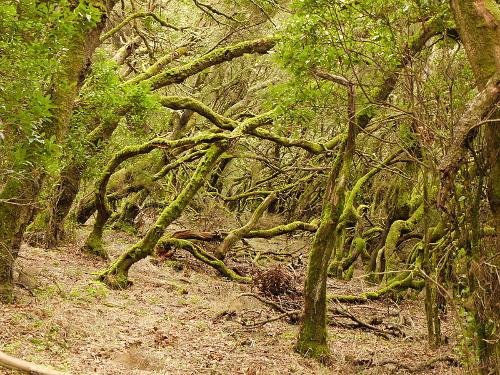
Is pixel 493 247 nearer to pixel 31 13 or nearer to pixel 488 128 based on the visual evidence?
pixel 488 128

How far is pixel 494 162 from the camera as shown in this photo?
487 centimetres

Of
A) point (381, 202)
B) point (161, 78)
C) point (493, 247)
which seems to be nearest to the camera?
point (493, 247)

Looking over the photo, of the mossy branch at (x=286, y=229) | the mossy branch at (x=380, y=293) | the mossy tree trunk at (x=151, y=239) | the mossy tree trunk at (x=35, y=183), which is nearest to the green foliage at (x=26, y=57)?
the mossy tree trunk at (x=35, y=183)

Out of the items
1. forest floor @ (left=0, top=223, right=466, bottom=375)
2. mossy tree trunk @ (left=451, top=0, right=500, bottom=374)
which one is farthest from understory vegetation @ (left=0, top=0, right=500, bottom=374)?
forest floor @ (left=0, top=223, right=466, bottom=375)

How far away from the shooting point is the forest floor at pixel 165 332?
6484 mm

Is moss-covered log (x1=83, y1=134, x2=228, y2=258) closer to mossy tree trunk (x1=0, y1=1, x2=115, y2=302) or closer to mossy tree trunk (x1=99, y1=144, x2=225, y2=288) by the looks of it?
mossy tree trunk (x1=99, y1=144, x2=225, y2=288)

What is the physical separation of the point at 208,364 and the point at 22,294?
282cm

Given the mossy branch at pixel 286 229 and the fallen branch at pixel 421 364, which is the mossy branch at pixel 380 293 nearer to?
the mossy branch at pixel 286 229

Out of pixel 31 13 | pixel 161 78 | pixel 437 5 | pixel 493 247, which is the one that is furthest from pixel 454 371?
pixel 161 78

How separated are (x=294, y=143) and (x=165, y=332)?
4743 mm

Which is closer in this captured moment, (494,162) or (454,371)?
(494,162)

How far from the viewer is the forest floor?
6.48 m

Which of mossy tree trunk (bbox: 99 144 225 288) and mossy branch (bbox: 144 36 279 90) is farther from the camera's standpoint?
mossy branch (bbox: 144 36 279 90)

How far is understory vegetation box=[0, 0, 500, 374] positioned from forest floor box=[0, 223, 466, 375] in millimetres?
219
